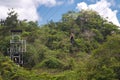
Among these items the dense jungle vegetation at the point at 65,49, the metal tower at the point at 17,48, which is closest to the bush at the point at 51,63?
the dense jungle vegetation at the point at 65,49

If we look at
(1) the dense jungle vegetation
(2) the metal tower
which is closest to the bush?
(1) the dense jungle vegetation

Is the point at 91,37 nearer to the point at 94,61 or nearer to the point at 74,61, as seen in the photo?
the point at 74,61

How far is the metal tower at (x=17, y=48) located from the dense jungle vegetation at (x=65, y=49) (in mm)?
617

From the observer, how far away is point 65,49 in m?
35.2

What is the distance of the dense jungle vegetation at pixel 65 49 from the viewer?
21.0 m

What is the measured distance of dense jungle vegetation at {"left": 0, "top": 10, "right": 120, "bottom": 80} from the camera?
21016mm

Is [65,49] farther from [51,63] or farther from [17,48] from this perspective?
[17,48]

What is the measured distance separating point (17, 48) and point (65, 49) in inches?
198

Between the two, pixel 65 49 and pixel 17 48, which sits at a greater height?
pixel 17 48

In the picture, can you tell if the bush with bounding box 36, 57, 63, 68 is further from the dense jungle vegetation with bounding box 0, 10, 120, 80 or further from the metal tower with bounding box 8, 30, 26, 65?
the metal tower with bounding box 8, 30, 26, 65

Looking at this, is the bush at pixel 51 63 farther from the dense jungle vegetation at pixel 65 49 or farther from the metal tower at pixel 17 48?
the metal tower at pixel 17 48

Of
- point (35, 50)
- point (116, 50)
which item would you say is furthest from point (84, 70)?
point (35, 50)

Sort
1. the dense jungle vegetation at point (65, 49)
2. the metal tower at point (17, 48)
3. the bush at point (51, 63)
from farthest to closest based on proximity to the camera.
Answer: the metal tower at point (17, 48)
the bush at point (51, 63)
the dense jungle vegetation at point (65, 49)

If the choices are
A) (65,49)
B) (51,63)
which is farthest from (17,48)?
(65,49)
